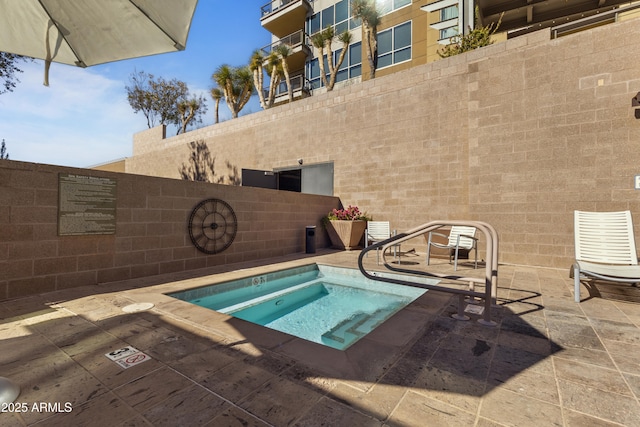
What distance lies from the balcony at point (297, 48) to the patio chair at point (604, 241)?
15.0 metres

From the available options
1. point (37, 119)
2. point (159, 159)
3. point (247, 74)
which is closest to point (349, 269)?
point (37, 119)

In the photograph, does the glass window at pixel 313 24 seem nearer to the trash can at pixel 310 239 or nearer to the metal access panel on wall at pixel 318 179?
the metal access panel on wall at pixel 318 179

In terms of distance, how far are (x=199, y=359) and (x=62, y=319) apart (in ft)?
5.54

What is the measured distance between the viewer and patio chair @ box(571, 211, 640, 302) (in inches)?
140

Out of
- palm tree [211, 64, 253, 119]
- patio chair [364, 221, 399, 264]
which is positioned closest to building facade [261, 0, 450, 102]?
palm tree [211, 64, 253, 119]

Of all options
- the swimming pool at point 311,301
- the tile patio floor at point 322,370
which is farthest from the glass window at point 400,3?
the tile patio floor at point 322,370

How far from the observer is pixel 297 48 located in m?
15.0

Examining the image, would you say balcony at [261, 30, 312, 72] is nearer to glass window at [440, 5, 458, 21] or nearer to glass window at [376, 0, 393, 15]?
glass window at [376, 0, 393, 15]

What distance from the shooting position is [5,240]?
3.06 m

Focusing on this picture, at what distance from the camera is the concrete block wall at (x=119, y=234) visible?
10.3 ft

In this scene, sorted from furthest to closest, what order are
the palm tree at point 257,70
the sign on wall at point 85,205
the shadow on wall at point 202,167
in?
the palm tree at point 257,70 < the shadow on wall at point 202,167 < the sign on wall at point 85,205

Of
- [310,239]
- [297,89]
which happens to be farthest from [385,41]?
[310,239]

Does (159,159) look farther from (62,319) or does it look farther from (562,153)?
(562,153)

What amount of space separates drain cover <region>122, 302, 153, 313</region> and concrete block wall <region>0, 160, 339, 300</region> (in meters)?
1.41
